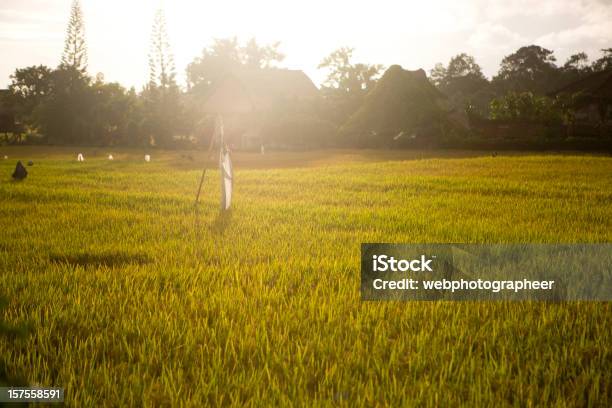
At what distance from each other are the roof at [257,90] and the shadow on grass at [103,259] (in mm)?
40148

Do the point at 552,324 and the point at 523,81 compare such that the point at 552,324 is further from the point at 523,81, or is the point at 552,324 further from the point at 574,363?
the point at 523,81

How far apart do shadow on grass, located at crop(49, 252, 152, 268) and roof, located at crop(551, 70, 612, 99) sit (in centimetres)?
3728

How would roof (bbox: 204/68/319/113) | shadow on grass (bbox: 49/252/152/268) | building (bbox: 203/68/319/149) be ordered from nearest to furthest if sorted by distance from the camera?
Answer: shadow on grass (bbox: 49/252/152/268) → building (bbox: 203/68/319/149) → roof (bbox: 204/68/319/113)

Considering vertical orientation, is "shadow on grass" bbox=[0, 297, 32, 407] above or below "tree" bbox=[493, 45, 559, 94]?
below

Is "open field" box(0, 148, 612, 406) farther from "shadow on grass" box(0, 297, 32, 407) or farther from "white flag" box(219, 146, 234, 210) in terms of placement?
"white flag" box(219, 146, 234, 210)

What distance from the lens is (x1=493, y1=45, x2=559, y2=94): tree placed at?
70750 millimetres

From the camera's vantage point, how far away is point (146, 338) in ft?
8.93

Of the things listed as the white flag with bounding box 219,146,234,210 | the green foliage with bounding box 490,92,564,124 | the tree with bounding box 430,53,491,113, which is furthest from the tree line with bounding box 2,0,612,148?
the white flag with bounding box 219,146,234,210

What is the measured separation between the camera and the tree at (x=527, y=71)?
70.8 m

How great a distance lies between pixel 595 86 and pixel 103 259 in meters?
42.2

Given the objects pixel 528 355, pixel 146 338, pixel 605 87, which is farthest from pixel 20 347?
pixel 605 87

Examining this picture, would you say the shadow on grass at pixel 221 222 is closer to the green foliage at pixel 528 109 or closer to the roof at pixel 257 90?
the green foliage at pixel 528 109

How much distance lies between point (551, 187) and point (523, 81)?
2801 inches

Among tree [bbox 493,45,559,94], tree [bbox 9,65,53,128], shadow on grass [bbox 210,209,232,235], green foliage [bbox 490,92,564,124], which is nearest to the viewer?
shadow on grass [bbox 210,209,232,235]
